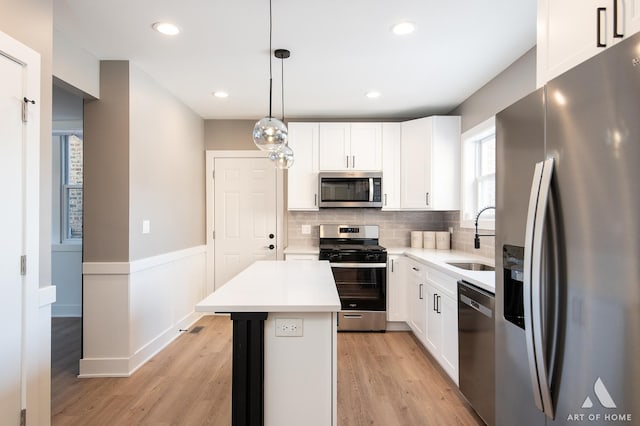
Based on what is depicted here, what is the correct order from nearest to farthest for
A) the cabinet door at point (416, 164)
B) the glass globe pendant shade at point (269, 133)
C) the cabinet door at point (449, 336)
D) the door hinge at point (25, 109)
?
1. the door hinge at point (25, 109)
2. the glass globe pendant shade at point (269, 133)
3. the cabinet door at point (449, 336)
4. the cabinet door at point (416, 164)

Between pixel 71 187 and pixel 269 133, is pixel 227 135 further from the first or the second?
pixel 269 133

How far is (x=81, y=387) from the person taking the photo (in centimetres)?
265

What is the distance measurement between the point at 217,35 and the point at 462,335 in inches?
105

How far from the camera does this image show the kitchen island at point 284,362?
161 centimetres

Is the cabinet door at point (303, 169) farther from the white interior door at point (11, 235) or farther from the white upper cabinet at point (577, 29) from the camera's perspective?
the white upper cabinet at point (577, 29)

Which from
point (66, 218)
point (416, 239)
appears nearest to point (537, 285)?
point (416, 239)

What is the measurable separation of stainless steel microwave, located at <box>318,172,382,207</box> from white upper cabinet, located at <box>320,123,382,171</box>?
119 millimetres

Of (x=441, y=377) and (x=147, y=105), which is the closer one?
(x=441, y=377)

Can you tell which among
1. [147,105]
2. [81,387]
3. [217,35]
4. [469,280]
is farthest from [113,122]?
[469,280]

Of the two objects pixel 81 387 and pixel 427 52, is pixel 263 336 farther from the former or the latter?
pixel 427 52

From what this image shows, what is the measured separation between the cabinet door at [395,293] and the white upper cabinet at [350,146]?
1.22 meters

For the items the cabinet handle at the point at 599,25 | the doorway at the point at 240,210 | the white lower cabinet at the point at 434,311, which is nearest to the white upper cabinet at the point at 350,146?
the doorway at the point at 240,210

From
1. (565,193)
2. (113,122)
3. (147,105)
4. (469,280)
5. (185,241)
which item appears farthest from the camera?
(185,241)

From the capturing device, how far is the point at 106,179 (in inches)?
112
